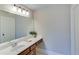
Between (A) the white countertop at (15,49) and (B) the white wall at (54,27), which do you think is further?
(B) the white wall at (54,27)

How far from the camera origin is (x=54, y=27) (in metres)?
2.63

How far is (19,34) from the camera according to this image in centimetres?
262

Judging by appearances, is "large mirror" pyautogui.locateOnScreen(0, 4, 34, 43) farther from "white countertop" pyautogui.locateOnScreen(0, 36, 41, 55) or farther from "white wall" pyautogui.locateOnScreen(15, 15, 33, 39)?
"white countertop" pyautogui.locateOnScreen(0, 36, 41, 55)

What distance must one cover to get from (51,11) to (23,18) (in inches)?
27.1

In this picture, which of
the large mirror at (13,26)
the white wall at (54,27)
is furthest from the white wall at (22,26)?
the white wall at (54,27)

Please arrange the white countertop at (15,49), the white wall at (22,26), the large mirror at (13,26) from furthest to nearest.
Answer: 1. the white wall at (22,26)
2. the large mirror at (13,26)
3. the white countertop at (15,49)

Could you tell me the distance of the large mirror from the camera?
2.30m

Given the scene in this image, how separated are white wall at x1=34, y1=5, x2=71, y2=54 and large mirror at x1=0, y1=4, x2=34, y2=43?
288 millimetres

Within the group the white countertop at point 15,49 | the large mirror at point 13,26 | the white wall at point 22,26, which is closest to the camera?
the white countertop at point 15,49

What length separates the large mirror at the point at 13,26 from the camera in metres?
2.30

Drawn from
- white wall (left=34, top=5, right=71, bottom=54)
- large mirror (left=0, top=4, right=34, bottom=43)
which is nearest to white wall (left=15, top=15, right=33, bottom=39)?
large mirror (left=0, top=4, right=34, bottom=43)

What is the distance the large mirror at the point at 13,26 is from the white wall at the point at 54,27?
11.3 inches

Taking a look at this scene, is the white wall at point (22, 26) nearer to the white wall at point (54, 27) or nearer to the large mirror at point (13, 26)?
the large mirror at point (13, 26)
